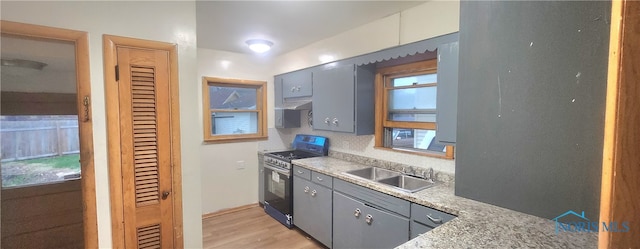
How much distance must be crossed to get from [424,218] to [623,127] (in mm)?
1462

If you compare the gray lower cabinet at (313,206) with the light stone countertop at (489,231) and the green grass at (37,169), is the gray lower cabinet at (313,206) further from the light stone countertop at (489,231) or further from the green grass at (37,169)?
the green grass at (37,169)

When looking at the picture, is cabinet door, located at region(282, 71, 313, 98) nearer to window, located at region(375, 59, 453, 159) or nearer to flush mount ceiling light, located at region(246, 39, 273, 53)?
flush mount ceiling light, located at region(246, 39, 273, 53)

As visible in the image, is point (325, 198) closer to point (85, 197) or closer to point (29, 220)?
point (85, 197)

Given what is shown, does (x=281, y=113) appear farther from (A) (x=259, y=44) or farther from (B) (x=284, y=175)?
(A) (x=259, y=44)

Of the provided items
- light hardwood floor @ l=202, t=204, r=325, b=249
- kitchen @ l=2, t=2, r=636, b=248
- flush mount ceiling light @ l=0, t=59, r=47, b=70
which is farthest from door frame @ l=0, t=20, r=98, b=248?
light hardwood floor @ l=202, t=204, r=325, b=249

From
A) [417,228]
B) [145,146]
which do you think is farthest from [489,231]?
[145,146]

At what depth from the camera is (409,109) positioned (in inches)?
103

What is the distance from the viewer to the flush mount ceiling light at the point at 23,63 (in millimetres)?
1708

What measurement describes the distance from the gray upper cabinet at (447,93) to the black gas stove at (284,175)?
1792mm

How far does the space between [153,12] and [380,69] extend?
2.01m

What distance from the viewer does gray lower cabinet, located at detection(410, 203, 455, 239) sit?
1.59 meters

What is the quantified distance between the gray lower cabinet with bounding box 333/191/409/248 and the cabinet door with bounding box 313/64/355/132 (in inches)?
30.8

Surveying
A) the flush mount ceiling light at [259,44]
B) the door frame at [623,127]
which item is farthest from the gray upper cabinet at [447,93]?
the flush mount ceiling light at [259,44]

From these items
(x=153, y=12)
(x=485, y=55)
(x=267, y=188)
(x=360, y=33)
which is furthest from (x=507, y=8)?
(x=267, y=188)
